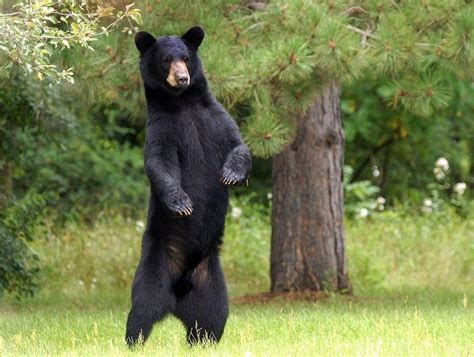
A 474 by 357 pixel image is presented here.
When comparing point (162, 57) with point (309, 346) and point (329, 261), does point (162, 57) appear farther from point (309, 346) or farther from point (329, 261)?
point (329, 261)

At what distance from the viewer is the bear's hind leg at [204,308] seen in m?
6.36

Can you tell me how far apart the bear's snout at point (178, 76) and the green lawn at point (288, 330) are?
1591mm

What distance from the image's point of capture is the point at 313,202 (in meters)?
10.2

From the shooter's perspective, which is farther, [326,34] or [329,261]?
[329,261]

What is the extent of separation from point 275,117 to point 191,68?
6.25 feet

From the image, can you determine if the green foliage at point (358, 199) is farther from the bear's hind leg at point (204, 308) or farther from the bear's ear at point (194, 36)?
the bear's hind leg at point (204, 308)

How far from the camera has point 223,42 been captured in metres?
8.38

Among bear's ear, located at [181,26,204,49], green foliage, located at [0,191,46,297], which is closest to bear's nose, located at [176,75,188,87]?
bear's ear, located at [181,26,204,49]

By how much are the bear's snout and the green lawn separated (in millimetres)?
1591

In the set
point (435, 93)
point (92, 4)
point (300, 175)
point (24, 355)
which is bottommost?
point (24, 355)

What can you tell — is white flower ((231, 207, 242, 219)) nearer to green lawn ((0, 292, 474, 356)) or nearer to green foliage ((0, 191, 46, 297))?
green foliage ((0, 191, 46, 297))

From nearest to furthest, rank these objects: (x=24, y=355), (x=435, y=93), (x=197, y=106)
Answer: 1. (x=24, y=355)
2. (x=197, y=106)
3. (x=435, y=93)

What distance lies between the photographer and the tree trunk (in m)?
10.2

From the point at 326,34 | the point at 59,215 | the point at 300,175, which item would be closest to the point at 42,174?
the point at 59,215
